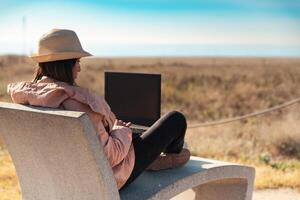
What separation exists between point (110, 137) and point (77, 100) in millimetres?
274

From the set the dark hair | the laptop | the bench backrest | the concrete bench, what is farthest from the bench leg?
the dark hair

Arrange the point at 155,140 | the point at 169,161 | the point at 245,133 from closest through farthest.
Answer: the point at 155,140 < the point at 169,161 < the point at 245,133

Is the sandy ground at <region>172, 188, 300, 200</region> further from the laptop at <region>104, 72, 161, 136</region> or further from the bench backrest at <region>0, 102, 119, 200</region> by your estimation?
the bench backrest at <region>0, 102, 119, 200</region>

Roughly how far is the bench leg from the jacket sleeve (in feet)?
4.09

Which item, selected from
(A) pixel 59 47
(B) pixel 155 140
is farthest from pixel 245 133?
(A) pixel 59 47

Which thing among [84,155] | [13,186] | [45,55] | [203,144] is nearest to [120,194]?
[84,155]

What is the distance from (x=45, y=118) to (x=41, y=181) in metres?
0.59

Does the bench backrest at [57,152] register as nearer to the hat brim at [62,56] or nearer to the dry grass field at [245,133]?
the hat brim at [62,56]

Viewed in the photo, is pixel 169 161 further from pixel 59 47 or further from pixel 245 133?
pixel 245 133

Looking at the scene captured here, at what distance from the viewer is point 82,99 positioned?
3.01m

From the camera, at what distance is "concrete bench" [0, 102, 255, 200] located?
2820 mm

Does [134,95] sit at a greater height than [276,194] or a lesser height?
greater

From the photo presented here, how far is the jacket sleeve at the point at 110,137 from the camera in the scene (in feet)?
9.97

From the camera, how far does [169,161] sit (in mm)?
3779
